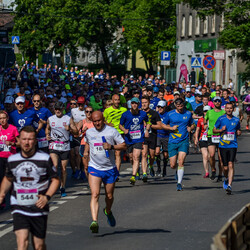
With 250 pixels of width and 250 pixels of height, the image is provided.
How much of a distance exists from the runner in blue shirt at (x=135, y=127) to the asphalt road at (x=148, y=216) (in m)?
0.63

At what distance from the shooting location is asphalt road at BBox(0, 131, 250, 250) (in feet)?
35.6

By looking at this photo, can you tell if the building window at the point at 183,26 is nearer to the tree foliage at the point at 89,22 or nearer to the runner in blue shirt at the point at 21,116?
the tree foliage at the point at 89,22

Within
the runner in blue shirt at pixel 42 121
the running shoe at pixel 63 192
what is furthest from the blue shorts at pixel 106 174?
the runner in blue shirt at pixel 42 121

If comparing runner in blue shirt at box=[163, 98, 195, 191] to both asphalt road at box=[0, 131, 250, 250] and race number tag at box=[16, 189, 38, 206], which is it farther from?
race number tag at box=[16, 189, 38, 206]

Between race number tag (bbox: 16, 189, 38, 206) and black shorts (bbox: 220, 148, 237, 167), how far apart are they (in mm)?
8358

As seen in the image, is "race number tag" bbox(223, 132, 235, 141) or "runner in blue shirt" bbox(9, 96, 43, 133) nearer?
"runner in blue shirt" bbox(9, 96, 43, 133)

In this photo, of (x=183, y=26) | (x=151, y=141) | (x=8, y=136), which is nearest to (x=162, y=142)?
(x=151, y=141)

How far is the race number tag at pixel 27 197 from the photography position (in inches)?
328

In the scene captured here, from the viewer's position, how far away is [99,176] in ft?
38.4

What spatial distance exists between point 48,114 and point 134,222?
5096mm

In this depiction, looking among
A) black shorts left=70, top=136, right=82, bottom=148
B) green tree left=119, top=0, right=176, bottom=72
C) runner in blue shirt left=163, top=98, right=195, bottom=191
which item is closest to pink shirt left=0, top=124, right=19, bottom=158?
runner in blue shirt left=163, top=98, right=195, bottom=191

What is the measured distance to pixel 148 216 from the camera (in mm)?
13047

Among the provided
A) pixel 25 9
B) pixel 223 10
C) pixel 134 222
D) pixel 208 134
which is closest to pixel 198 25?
pixel 25 9

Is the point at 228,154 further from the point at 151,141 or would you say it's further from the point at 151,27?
the point at 151,27
